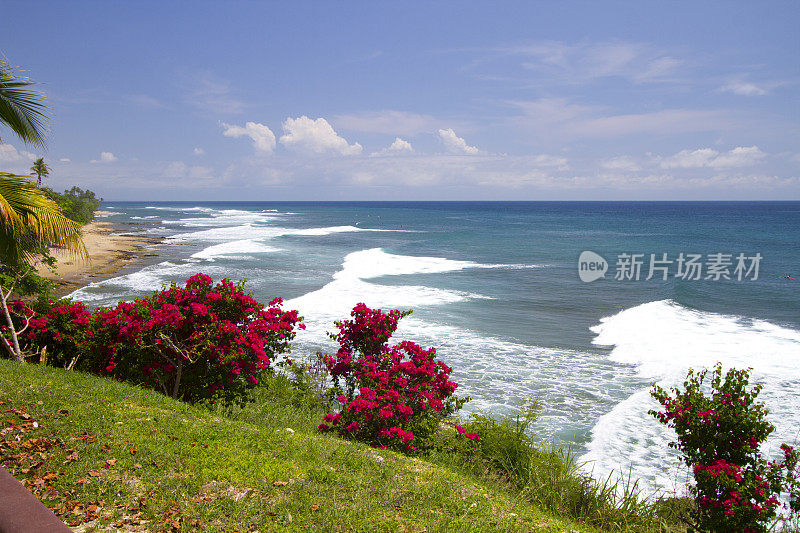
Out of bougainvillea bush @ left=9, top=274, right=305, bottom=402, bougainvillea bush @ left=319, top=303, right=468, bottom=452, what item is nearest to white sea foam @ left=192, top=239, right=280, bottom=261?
bougainvillea bush @ left=9, top=274, right=305, bottom=402

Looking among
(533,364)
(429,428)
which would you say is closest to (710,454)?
(429,428)

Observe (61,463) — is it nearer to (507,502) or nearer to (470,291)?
(507,502)

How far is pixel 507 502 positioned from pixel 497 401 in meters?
6.44

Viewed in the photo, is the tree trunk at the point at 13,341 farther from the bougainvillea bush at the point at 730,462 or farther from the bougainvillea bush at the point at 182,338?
the bougainvillea bush at the point at 730,462

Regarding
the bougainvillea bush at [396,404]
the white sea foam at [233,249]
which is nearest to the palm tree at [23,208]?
the bougainvillea bush at [396,404]

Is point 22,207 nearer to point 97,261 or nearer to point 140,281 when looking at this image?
point 140,281

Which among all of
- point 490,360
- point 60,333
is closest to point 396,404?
point 60,333

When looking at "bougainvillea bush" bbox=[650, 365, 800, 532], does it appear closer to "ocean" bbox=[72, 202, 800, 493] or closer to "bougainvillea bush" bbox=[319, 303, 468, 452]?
"ocean" bbox=[72, 202, 800, 493]

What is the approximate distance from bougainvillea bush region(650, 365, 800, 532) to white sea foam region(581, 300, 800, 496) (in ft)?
8.62

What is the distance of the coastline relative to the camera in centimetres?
2724
